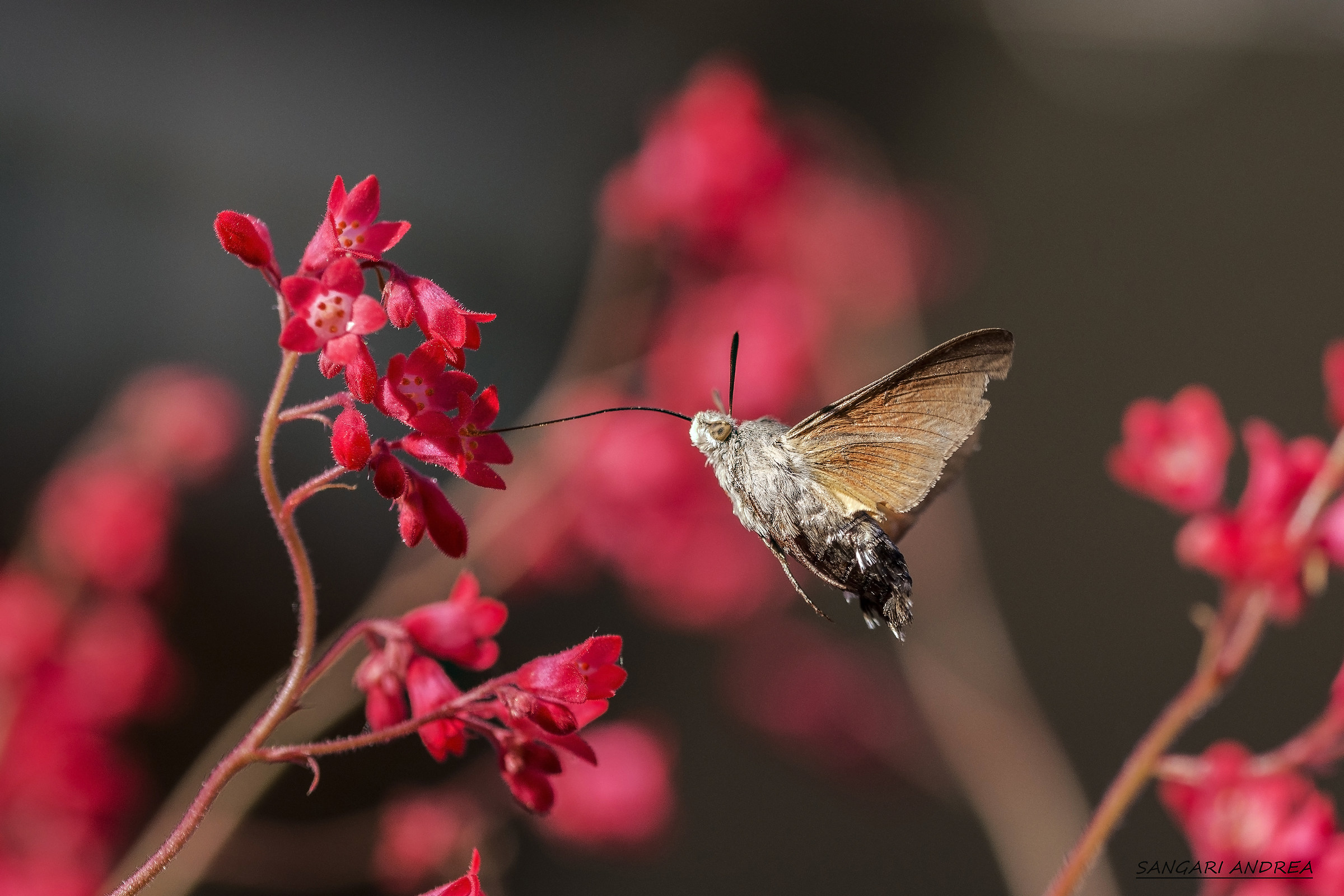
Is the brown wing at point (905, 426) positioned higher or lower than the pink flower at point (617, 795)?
higher

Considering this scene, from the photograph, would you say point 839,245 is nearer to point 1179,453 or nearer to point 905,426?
point 1179,453

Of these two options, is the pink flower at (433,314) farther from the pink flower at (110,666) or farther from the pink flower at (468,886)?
the pink flower at (110,666)

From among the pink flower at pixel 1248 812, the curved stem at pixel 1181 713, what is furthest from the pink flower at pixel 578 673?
the pink flower at pixel 1248 812

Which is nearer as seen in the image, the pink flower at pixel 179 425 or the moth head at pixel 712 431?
the moth head at pixel 712 431

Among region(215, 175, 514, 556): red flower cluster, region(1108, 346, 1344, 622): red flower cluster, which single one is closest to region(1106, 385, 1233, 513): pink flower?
region(1108, 346, 1344, 622): red flower cluster

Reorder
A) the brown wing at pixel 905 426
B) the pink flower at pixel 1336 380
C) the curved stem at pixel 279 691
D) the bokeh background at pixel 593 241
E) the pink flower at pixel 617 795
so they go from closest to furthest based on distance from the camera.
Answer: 1. the curved stem at pixel 279 691
2. the brown wing at pixel 905 426
3. the pink flower at pixel 1336 380
4. the pink flower at pixel 617 795
5. the bokeh background at pixel 593 241

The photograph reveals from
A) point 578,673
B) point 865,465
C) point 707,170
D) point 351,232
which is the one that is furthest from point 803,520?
point 707,170
